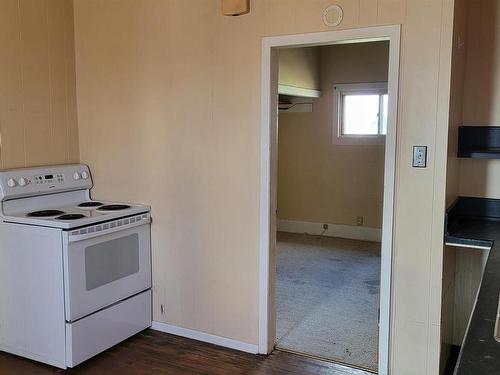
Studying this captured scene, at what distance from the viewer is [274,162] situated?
10.00ft

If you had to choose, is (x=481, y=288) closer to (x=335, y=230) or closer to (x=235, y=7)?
(x=235, y=7)

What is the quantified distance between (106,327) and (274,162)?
58.7 inches

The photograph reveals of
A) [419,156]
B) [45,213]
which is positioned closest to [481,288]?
[419,156]

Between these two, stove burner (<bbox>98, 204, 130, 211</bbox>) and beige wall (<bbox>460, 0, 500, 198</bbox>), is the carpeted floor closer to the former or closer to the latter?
beige wall (<bbox>460, 0, 500, 198</bbox>)

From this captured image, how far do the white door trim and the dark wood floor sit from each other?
0.17 meters

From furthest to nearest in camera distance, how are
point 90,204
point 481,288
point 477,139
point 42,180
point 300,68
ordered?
point 300,68 → point 90,204 → point 42,180 → point 477,139 → point 481,288

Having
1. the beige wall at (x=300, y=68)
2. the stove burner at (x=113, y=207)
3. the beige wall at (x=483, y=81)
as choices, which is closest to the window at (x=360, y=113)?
the beige wall at (x=300, y=68)

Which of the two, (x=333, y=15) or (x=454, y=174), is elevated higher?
(x=333, y=15)

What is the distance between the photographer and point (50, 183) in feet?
10.9

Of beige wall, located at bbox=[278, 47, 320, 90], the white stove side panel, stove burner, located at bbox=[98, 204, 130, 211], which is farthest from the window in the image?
the white stove side panel

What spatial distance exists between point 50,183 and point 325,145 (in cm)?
397

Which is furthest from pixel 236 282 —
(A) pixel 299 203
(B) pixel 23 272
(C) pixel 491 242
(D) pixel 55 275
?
Result: (A) pixel 299 203

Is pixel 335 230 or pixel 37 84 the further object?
pixel 335 230

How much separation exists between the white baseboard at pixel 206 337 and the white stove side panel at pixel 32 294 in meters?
0.76
